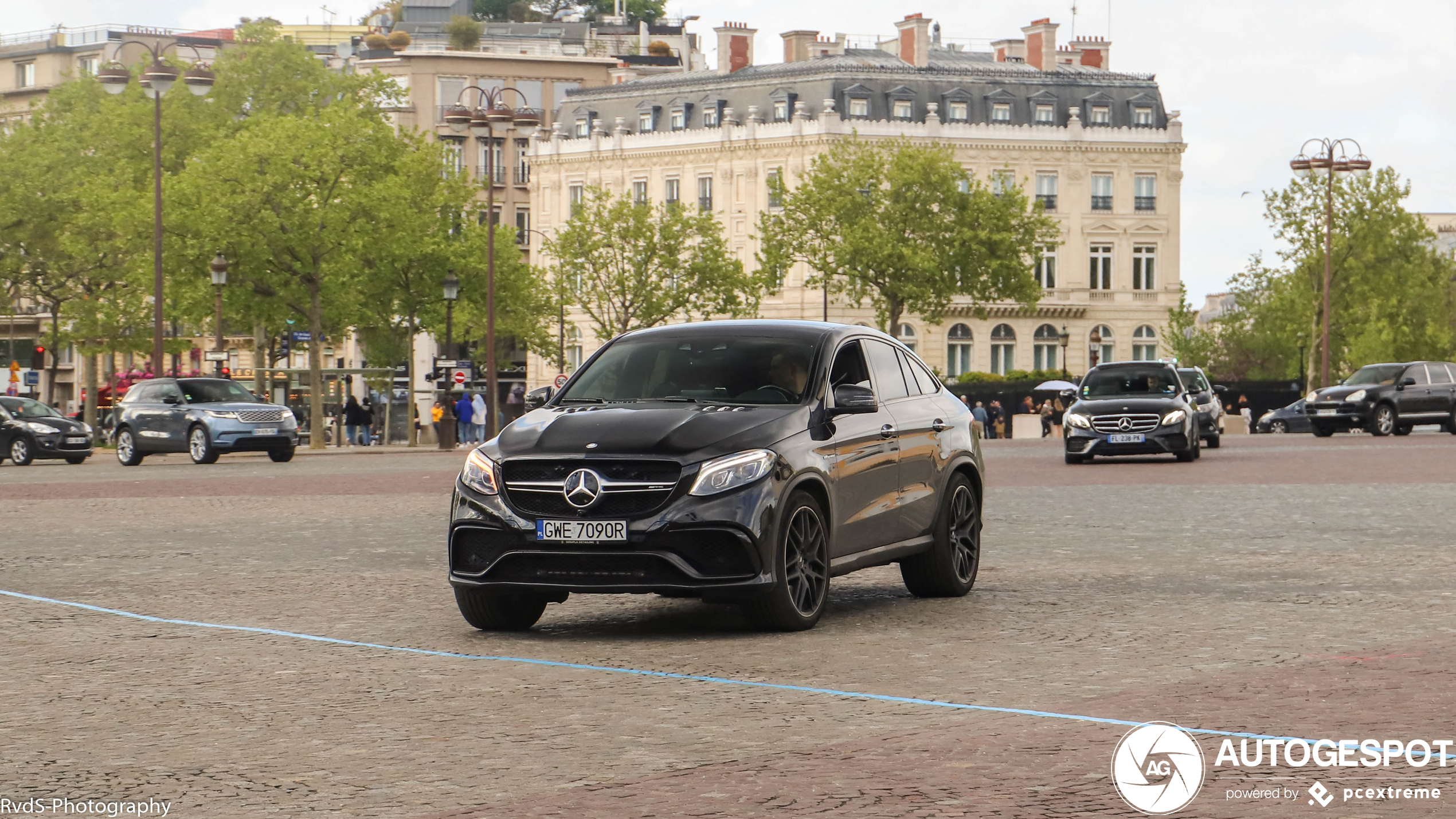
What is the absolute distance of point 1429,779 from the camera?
6.85 meters

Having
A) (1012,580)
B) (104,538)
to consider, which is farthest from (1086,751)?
(104,538)

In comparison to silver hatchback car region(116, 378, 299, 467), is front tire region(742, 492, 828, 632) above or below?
above

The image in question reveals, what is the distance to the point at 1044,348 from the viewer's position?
10119 cm

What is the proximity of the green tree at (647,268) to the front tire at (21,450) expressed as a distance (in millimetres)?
43956

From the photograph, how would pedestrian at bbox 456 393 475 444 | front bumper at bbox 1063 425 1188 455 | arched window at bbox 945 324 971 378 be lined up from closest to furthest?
front bumper at bbox 1063 425 1188 455 < pedestrian at bbox 456 393 475 444 < arched window at bbox 945 324 971 378

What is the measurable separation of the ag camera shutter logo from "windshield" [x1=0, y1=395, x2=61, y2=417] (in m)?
39.4

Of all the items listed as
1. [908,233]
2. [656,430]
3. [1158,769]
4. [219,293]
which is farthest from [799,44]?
[1158,769]

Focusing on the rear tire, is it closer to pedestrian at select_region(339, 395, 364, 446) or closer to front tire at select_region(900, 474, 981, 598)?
front tire at select_region(900, 474, 981, 598)

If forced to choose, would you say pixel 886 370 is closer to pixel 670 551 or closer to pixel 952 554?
pixel 952 554

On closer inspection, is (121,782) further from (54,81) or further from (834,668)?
(54,81)

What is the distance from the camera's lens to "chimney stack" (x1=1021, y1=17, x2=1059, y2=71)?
10800 cm

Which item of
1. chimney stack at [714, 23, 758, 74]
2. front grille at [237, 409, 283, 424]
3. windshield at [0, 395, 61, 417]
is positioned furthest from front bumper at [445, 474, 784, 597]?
chimney stack at [714, 23, 758, 74]

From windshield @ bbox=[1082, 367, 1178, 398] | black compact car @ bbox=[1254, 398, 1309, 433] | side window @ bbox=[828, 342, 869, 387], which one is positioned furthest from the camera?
black compact car @ bbox=[1254, 398, 1309, 433]

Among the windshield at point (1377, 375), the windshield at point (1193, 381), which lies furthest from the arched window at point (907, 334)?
the windshield at point (1193, 381)
